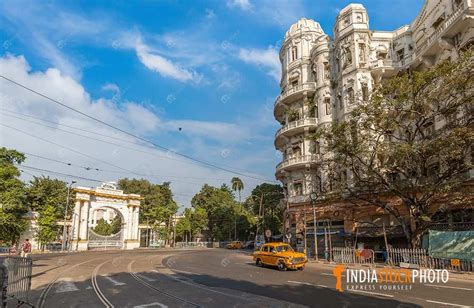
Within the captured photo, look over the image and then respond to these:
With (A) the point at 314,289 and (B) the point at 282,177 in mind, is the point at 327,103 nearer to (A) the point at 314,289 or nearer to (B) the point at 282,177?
(B) the point at 282,177

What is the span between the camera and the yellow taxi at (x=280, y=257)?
807 inches

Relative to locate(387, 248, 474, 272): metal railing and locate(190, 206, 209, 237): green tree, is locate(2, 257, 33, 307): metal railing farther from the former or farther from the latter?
locate(190, 206, 209, 237): green tree

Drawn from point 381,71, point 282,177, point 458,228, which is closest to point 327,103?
point 381,71

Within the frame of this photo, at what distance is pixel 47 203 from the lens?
52375 mm

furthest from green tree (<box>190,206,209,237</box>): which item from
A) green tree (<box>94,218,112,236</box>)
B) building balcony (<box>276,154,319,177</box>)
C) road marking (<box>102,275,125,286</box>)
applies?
road marking (<box>102,275,125,286</box>)

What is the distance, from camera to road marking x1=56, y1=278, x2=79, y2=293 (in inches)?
511

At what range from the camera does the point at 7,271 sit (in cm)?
886

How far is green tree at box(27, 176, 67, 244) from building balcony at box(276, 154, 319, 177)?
33.3 meters

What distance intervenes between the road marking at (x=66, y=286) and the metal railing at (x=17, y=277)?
2.87m

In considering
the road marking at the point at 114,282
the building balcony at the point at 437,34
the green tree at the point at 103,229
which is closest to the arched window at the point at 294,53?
the building balcony at the point at 437,34

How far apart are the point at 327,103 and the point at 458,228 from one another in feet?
58.0

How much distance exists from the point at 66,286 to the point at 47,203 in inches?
1736

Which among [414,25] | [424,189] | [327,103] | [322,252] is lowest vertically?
[322,252]

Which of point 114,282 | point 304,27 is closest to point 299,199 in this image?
point 304,27
